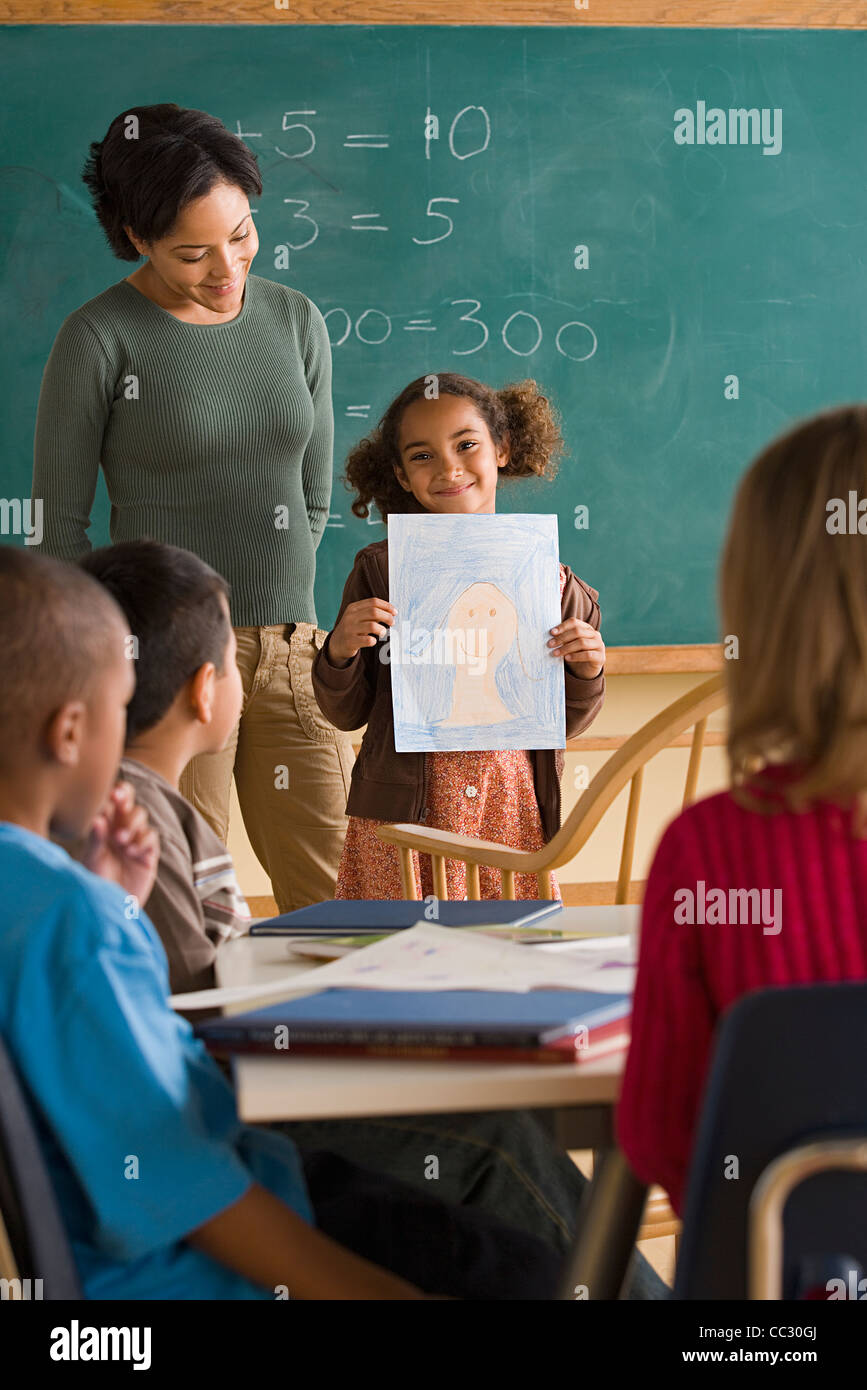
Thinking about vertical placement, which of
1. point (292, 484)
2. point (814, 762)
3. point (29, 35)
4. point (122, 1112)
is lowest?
point (122, 1112)

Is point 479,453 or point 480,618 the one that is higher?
point 479,453

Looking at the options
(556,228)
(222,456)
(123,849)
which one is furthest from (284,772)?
(556,228)

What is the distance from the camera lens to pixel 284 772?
97.7 inches

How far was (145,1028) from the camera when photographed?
0.90 meters

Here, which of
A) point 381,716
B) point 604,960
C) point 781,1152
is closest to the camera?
point 781,1152

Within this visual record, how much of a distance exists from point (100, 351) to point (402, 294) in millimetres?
1465

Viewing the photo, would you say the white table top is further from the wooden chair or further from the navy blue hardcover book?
the wooden chair

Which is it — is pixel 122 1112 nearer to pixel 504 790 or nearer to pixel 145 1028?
pixel 145 1028

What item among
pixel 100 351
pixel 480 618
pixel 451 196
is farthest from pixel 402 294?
pixel 480 618

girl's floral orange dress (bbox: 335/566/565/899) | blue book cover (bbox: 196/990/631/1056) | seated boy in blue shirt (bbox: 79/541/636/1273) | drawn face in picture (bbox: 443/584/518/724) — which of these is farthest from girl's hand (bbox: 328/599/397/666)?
blue book cover (bbox: 196/990/631/1056)

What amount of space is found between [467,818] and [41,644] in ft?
4.25

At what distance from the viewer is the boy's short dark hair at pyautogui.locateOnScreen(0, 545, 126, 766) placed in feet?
3.35

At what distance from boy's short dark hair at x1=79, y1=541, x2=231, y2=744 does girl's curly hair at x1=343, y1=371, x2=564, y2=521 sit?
3.00 ft

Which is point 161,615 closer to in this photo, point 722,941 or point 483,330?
point 722,941
